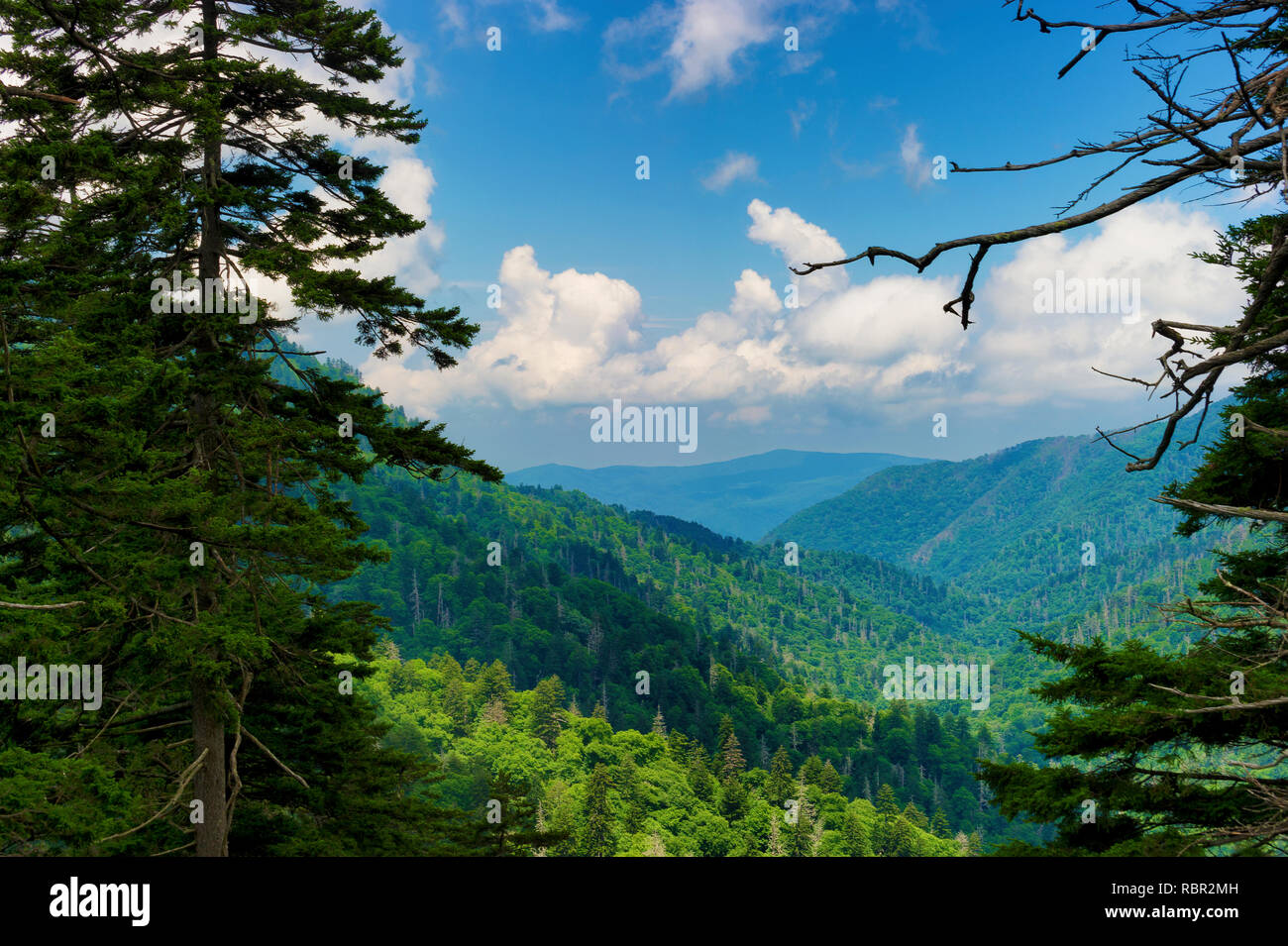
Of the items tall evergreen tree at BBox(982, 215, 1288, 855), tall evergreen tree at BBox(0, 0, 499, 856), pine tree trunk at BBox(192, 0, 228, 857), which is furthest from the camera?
pine tree trunk at BBox(192, 0, 228, 857)

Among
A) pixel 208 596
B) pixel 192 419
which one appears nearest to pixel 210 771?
pixel 208 596

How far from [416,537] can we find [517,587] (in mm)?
23695

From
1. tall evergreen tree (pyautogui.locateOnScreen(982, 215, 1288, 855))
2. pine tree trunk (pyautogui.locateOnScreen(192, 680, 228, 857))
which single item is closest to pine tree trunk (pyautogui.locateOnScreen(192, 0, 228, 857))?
pine tree trunk (pyautogui.locateOnScreen(192, 680, 228, 857))

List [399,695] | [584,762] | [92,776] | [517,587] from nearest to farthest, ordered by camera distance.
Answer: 1. [92,776]
2. [584,762]
3. [399,695]
4. [517,587]

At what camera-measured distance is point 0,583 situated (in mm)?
8852

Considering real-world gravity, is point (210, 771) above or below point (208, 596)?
below

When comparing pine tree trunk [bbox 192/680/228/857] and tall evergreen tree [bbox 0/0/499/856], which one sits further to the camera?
pine tree trunk [bbox 192/680/228/857]

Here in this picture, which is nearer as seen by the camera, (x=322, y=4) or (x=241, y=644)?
(x=241, y=644)

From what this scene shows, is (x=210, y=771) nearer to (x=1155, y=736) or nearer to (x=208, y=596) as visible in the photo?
(x=208, y=596)

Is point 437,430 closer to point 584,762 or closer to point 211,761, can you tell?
point 211,761

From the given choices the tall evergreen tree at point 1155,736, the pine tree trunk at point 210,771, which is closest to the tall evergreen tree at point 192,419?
the pine tree trunk at point 210,771

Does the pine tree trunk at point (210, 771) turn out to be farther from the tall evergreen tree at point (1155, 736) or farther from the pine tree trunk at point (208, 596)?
the tall evergreen tree at point (1155, 736)

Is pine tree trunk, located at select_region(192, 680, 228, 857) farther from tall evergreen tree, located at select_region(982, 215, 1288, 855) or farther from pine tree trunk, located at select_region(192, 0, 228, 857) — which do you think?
tall evergreen tree, located at select_region(982, 215, 1288, 855)

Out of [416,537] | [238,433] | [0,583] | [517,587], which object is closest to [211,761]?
[0,583]
